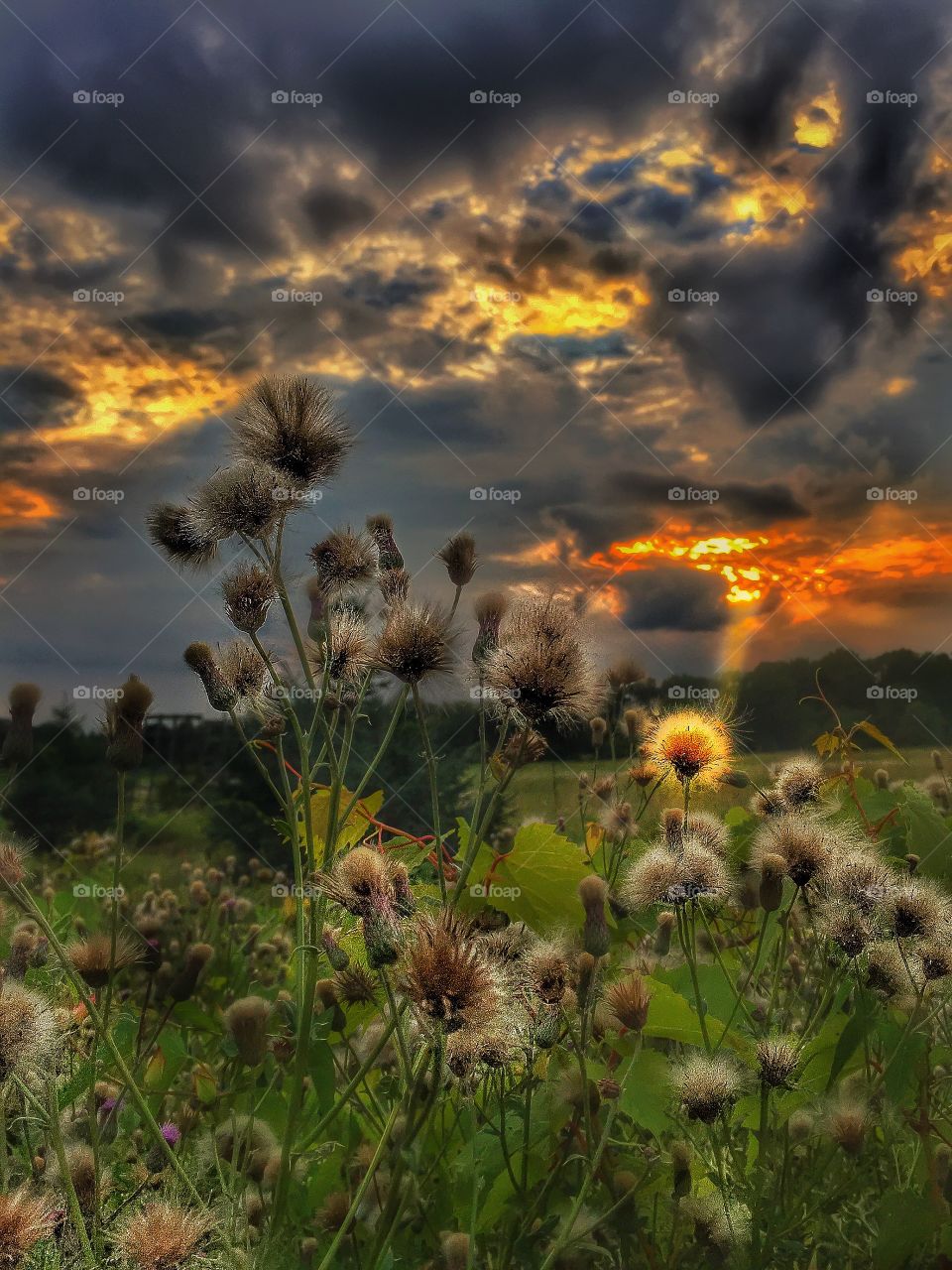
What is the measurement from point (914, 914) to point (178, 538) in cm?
168

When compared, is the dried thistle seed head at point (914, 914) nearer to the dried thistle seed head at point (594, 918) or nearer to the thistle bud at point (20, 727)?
the dried thistle seed head at point (594, 918)

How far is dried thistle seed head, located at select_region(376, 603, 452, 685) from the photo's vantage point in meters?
2.05

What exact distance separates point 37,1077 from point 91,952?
0.27m

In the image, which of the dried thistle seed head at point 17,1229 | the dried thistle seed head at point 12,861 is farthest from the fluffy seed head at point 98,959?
the dried thistle seed head at point 17,1229

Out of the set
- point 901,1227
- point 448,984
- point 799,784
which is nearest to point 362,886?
point 448,984

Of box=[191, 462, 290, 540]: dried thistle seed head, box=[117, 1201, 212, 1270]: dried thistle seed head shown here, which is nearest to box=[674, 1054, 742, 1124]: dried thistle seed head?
box=[117, 1201, 212, 1270]: dried thistle seed head

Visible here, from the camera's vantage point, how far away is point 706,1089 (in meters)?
1.91

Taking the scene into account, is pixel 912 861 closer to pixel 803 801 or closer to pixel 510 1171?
pixel 803 801

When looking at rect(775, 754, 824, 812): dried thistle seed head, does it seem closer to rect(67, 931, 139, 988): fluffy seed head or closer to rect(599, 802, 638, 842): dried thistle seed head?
rect(599, 802, 638, 842): dried thistle seed head

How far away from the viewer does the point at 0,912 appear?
224 cm

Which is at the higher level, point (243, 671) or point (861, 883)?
point (243, 671)

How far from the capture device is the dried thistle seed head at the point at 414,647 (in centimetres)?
205

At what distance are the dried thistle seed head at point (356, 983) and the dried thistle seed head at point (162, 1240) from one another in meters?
0.53

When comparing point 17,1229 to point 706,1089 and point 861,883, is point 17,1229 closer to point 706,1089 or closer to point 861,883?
point 706,1089
